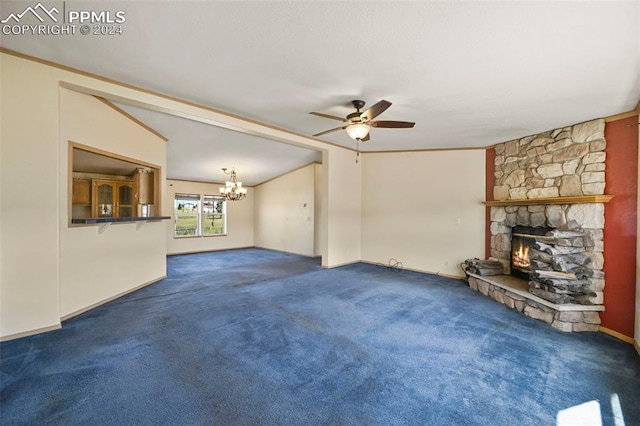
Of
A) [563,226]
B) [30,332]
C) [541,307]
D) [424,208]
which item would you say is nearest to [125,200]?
[30,332]

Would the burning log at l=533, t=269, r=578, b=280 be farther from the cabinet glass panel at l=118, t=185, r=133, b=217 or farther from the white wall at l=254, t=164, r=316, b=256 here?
the cabinet glass panel at l=118, t=185, r=133, b=217

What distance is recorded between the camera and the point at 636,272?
2.85 m

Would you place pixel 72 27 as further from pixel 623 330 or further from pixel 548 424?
pixel 623 330

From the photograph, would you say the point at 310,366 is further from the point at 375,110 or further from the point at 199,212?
the point at 199,212

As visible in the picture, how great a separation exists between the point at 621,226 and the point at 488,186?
79.8 inches

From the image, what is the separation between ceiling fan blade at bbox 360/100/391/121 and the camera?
8.75 ft

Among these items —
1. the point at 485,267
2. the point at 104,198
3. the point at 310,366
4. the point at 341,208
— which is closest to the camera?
the point at 310,366

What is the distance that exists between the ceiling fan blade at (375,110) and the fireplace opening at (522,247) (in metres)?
3.27

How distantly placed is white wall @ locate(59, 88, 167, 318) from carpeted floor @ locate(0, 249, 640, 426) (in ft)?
1.18

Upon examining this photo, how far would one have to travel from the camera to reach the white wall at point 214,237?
7.98m

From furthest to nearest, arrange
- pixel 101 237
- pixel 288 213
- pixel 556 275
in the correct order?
pixel 288 213 → pixel 101 237 → pixel 556 275

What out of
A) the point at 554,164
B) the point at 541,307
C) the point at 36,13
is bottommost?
the point at 541,307

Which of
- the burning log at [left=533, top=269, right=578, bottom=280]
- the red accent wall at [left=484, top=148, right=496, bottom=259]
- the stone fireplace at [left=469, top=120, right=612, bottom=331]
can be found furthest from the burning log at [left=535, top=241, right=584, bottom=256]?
the red accent wall at [left=484, top=148, right=496, bottom=259]

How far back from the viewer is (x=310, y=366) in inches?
88.8
